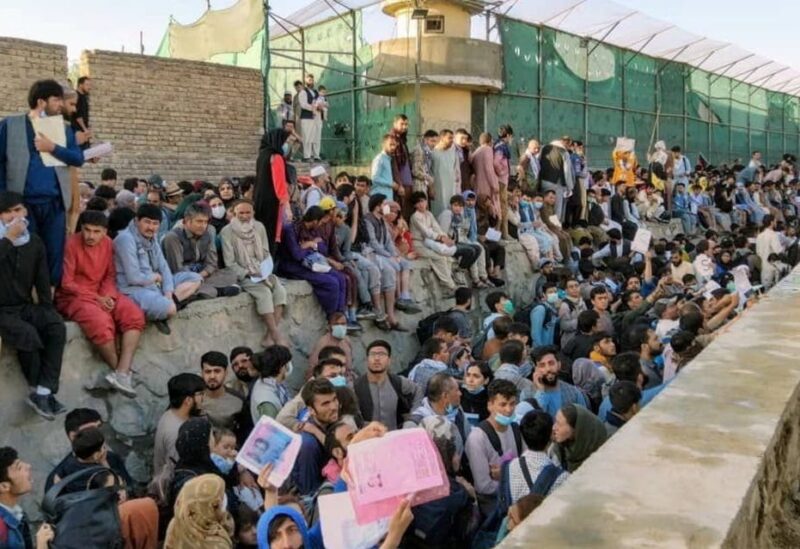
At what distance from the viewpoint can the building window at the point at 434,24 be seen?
16.7 m

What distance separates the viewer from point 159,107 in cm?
1195

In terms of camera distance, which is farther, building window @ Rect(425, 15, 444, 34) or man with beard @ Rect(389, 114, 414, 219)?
building window @ Rect(425, 15, 444, 34)

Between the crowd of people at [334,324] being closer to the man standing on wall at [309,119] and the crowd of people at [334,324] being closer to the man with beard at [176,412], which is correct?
the man with beard at [176,412]

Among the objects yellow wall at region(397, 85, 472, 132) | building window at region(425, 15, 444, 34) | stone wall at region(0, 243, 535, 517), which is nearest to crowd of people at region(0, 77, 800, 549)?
stone wall at region(0, 243, 535, 517)

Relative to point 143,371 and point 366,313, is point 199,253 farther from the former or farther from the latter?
point 366,313

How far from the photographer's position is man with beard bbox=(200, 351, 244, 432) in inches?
214

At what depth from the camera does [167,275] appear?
19.7ft

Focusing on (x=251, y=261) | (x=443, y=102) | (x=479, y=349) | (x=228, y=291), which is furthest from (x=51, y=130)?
(x=443, y=102)

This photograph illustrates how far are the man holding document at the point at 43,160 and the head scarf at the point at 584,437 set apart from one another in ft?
11.6

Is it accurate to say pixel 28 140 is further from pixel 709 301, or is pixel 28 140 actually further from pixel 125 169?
pixel 709 301

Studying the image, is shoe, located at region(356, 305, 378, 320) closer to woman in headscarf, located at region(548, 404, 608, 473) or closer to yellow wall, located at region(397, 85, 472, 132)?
woman in headscarf, located at region(548, 404, 608, 473)

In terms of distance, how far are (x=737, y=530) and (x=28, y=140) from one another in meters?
4.92

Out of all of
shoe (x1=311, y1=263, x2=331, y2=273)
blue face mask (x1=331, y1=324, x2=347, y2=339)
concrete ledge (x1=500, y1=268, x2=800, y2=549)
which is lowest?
blue face mask (x1=331, y1=324, x2=347, y2=339)

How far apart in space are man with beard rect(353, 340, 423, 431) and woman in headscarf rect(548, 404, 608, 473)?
1.66 m
